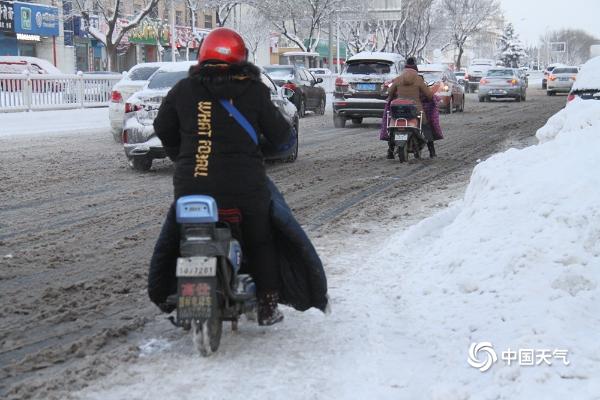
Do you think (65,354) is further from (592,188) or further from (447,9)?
(447,9)

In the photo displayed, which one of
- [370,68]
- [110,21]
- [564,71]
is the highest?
[110,21]

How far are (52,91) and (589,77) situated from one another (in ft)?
51.1

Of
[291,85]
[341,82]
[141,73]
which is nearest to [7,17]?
[291,85]

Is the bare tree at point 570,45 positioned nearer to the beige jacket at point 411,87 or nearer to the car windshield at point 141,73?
the car windshield at point 141,73

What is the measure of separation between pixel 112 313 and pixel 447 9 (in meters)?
73.5

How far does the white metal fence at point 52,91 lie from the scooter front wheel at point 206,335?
19.3m

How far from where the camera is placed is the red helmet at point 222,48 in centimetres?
441

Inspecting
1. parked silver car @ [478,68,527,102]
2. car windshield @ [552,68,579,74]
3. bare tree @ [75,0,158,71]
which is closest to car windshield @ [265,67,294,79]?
bare tree @ [75,0,158,71]

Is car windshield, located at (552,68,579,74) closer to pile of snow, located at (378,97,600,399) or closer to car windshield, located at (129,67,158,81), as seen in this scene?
car windshield, located at (129,67,158,81)

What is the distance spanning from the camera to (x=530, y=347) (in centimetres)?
412

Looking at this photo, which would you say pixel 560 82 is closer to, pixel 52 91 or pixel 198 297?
pixel 52 91

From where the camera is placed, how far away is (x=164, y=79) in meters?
13.1

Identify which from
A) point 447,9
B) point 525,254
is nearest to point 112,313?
point 525,254

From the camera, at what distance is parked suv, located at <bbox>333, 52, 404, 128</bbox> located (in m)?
21.0
